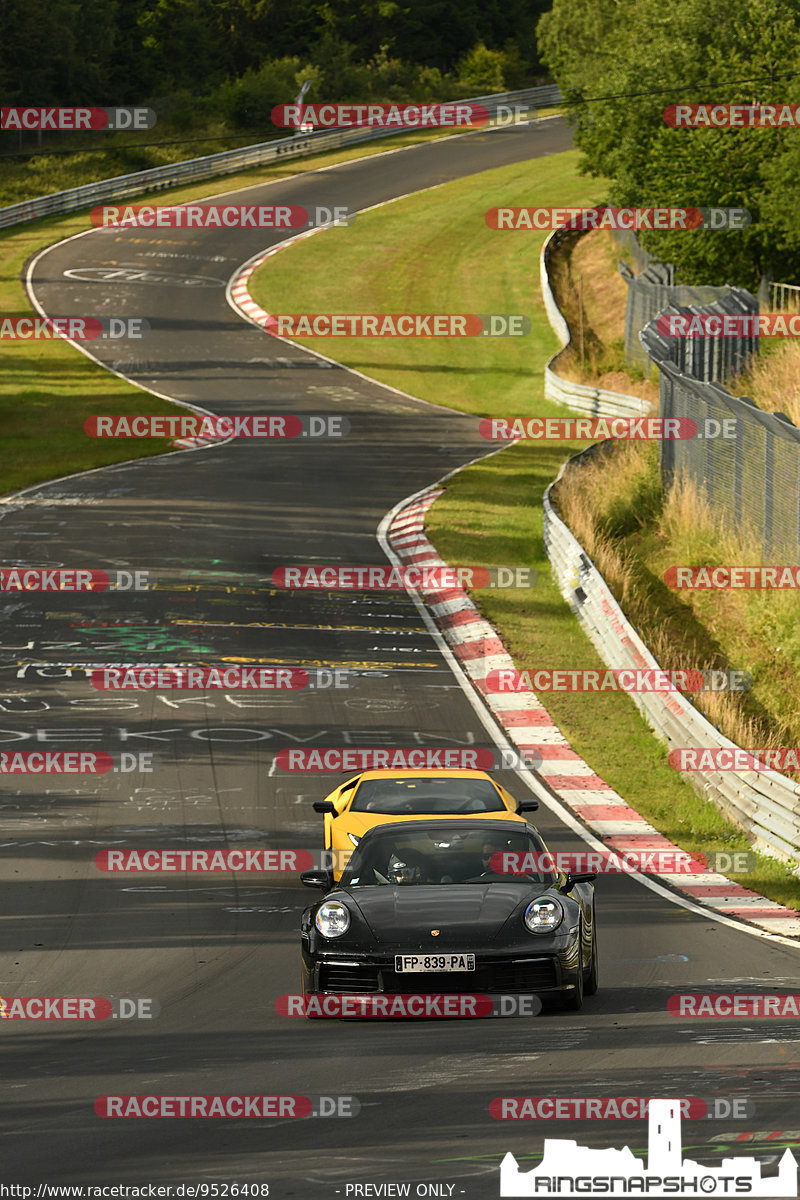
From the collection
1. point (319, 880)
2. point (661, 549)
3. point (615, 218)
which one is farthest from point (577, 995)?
point (615, 218)

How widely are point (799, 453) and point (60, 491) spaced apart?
19.9m

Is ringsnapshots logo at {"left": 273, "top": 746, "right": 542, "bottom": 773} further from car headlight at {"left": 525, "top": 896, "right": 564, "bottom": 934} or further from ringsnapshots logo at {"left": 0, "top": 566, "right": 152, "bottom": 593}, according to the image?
ringsnapshots logo at {"left": 0, "top": 566, "right": 152, "bottom": 593}

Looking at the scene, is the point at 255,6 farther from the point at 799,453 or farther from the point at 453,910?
the point at 453,910

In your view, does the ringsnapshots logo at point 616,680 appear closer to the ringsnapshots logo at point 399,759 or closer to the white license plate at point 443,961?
the ringsnapshots logo at point 399,759

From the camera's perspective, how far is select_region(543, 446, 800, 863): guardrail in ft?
49.2

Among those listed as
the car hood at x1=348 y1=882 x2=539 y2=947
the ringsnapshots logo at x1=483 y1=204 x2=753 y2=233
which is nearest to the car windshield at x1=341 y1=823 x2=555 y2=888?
the car hood at x1=348 y1=882 x2=539 y2=947

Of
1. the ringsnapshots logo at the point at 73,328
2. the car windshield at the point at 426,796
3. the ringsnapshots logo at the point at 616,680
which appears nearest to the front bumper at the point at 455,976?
the car windshield at the point at 426,796

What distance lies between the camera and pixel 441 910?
10.2 meters

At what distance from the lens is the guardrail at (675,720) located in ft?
49.2

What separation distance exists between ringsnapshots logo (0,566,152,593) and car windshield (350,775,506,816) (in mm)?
14151

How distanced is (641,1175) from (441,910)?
3.58 meters

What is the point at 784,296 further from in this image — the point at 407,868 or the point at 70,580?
the point at 407,868

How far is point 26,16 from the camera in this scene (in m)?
82.3

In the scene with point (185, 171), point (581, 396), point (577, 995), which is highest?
point (185, 171)
